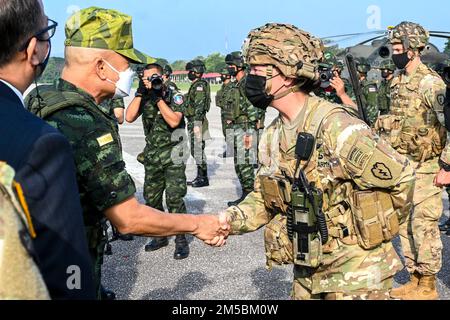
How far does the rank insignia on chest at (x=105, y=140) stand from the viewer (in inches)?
78.6

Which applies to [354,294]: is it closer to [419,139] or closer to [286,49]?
A: [286,49]

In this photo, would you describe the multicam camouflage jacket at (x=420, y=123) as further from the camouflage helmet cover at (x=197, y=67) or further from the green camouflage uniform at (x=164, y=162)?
the camouflage helmet cover at (x=197, y=67)

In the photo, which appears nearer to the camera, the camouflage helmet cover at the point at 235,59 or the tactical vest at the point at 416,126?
the tactical vest at the point at 416,126

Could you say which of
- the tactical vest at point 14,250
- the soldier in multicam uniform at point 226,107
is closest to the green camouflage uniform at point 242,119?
the soldier in multicam uniform at point 226,107

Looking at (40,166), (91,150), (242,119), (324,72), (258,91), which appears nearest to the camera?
(40,166)

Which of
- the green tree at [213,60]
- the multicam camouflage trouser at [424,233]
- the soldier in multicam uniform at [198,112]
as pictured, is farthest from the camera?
the green tree at [213,60]

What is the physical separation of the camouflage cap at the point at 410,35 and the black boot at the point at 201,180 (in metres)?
5.05

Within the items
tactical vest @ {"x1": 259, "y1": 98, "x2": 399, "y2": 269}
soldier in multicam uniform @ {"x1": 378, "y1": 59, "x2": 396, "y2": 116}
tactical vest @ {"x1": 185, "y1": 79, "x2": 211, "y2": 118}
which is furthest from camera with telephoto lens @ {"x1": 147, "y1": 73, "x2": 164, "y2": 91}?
soldier in multicam uniform @ {"x1": 378, "y1": 59, "x2": 396, "y2": 116}

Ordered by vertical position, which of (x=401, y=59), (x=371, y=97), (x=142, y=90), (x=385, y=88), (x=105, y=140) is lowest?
(x=385, y=88)

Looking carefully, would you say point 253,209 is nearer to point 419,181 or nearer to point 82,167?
point 82,167

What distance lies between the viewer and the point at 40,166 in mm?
1062

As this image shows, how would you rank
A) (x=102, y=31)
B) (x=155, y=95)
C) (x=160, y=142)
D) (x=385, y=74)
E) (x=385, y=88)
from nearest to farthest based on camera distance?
(x=102, y=31)
(x=155, y=95)
(x=160, y=142)
(x=385, y=88)
(x=385, y=74)

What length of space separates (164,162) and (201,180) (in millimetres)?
3427

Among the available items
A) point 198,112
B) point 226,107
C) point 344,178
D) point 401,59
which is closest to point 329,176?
point 344,178
